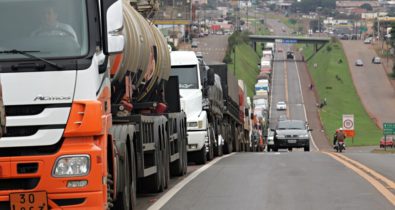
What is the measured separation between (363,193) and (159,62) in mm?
4889

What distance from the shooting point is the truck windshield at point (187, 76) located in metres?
26.5

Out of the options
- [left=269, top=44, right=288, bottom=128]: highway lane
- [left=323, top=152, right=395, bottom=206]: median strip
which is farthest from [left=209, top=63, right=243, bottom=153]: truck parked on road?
[left=269, top=44, right=288, bottom=128]: highway lane

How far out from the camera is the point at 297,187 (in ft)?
55.1

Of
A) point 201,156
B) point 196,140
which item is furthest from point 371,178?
point 196,140

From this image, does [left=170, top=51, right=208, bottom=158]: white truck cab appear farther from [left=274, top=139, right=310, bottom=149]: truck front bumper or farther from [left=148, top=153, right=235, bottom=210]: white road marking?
[left=274, top=139, right=310, bottom=149]: truck front bumper

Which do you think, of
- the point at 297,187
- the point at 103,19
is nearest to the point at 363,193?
the point at 297,187

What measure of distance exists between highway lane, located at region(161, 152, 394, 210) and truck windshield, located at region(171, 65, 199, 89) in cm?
464

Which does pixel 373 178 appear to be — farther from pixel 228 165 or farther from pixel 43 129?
pixel 43 129

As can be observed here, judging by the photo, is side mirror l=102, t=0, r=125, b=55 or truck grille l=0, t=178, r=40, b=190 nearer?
truck grille l=0, t=178, r=40, b=190

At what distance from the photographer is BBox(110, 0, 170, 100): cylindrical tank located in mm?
14176

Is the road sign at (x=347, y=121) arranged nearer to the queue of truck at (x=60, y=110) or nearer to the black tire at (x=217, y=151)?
the black tire at (x=217, y=151)

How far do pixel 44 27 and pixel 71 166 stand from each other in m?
1.57

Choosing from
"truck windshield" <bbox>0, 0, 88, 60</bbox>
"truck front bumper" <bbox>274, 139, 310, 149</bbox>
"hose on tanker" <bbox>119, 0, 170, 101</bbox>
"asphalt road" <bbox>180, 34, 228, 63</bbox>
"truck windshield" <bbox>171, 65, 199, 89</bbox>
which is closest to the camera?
"truck windshield" <bbox>0, 0, 88, 60</bbox>

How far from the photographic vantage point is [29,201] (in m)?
9.94
